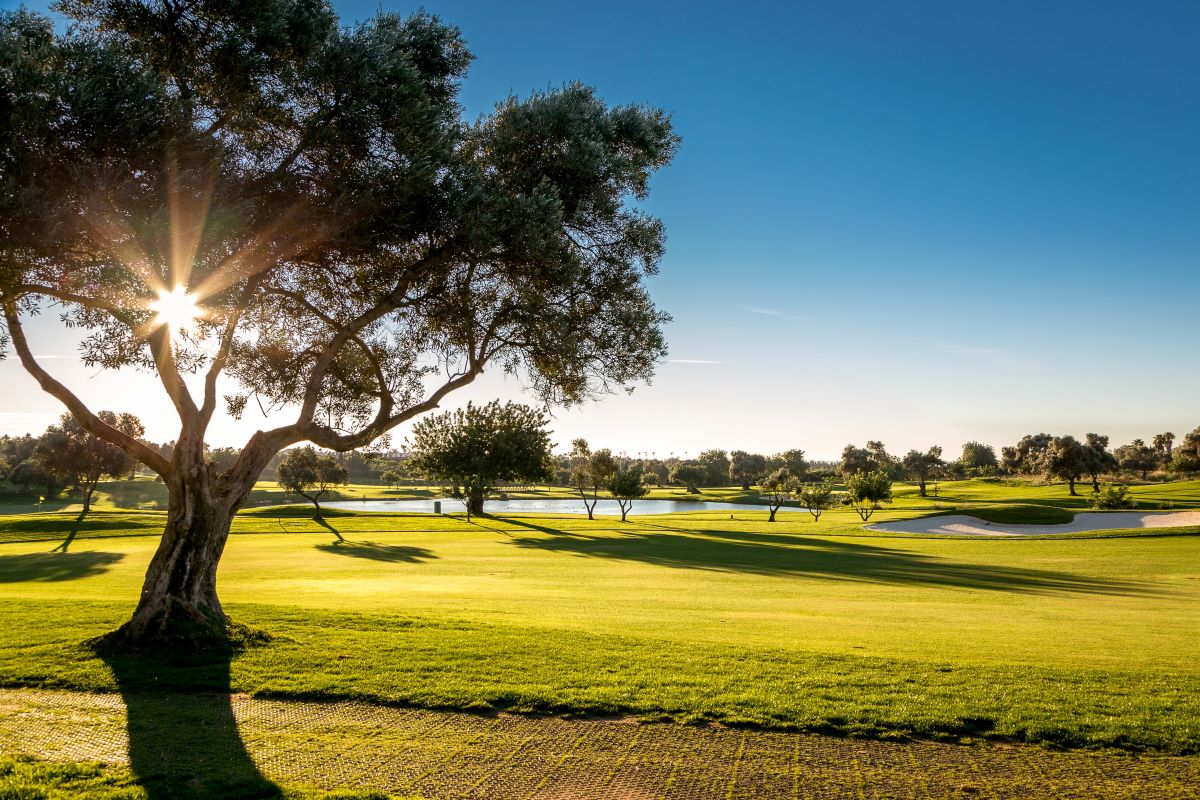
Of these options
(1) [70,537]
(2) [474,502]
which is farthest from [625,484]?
(1) [70,537]

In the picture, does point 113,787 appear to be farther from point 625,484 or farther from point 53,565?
point 625,484

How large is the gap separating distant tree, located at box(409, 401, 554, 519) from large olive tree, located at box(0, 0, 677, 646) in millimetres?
43920

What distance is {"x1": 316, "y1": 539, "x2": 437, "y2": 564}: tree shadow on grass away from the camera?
32281 mm

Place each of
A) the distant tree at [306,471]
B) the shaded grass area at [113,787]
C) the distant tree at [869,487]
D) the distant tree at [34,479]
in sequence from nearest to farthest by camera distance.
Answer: the shaded grass area at [113,787] → the distant tree at [869,487] → the distant tree at [306,471] → the distant tree at [34,479]

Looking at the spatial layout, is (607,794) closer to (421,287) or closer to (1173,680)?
(1173,680)

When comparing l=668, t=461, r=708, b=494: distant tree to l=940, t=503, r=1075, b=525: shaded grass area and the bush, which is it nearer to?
the bush

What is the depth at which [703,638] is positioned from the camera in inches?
511

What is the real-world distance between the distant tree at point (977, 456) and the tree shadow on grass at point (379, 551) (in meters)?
157

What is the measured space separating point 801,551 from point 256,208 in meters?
33.2

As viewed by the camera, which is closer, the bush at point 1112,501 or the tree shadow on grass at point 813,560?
the tree shadow on grass at point 813,560

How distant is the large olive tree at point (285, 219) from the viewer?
9.16 meters

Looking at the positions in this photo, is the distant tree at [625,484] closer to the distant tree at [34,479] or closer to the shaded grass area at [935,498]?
the shaded grass area at [935,498]

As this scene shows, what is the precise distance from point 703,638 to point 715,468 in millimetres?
164319

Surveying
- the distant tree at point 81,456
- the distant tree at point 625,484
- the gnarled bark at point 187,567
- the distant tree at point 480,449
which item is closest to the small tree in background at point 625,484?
the distant tree at point 625,484
